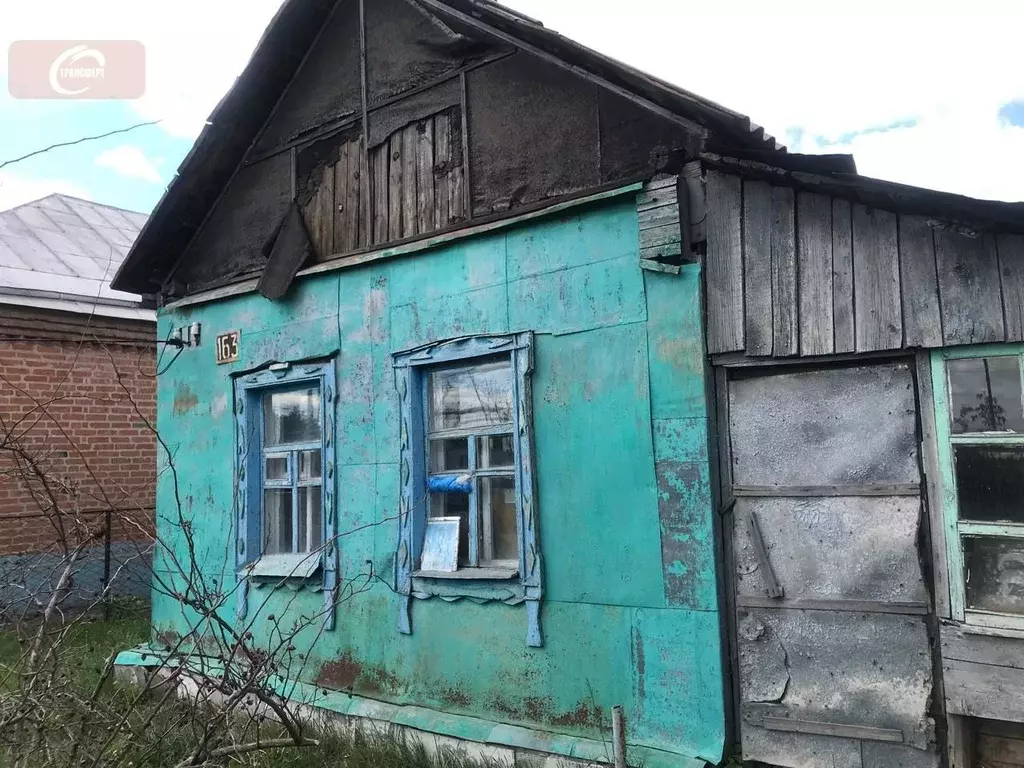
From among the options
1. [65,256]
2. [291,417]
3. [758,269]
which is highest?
[65,256]

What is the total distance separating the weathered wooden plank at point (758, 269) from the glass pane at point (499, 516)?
1779 millimetres

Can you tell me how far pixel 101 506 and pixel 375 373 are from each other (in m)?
6.44

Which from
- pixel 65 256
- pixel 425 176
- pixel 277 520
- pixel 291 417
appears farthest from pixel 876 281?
pixel 65 256

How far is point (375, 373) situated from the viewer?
5.69 m

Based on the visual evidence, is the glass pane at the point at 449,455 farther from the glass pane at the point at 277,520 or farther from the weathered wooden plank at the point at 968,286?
the weathered wooden plank at the point at 968,286

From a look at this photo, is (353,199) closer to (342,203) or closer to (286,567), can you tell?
(342,203)

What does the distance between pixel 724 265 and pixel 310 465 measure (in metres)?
3.55

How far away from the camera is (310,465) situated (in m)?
6.23

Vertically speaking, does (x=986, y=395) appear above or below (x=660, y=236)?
below

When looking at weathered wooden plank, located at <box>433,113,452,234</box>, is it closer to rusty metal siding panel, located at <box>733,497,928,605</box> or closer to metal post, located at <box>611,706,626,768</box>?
rusty metal siding panel, located at <box>733,497,928,605</box>

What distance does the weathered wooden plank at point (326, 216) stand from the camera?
246 inches

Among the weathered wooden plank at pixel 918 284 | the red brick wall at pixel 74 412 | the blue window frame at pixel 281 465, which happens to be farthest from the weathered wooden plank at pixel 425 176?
the red brick wall at pixel 74 412

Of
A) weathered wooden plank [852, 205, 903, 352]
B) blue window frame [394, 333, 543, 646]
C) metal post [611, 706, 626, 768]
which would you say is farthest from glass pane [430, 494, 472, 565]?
weathered wooden plank [852, 205, 903, 352]

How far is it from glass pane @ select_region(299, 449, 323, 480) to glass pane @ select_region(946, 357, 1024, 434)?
14.0 ft
